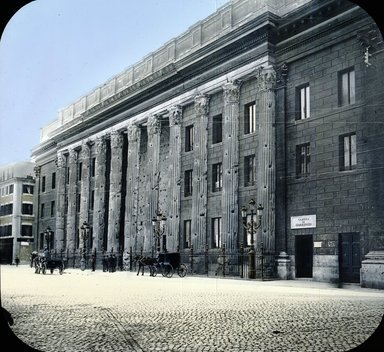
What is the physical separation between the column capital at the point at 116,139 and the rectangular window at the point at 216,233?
16.1m

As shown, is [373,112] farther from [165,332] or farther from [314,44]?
[165,332]

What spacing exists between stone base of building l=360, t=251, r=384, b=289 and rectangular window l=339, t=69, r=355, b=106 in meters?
6.96

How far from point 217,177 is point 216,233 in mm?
3511

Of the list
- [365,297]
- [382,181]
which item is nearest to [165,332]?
[365,297]

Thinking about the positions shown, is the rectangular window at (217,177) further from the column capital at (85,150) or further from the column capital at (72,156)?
the column capital at (72,156)

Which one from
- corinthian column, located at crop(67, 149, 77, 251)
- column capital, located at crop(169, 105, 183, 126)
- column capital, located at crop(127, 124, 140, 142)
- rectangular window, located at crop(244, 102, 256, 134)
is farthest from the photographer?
corinthian column, located at crop(67, 149, 77, 251)

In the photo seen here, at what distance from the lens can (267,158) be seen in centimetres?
2617

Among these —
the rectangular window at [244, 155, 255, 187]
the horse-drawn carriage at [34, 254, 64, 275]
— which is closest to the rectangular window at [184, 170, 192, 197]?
the rectangular window at [244, 155, 255, 187]

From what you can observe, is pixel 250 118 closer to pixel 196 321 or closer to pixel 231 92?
pixel 231 92

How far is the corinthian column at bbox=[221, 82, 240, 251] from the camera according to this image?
26.9 m

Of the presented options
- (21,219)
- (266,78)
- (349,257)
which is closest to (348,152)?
(349,257)

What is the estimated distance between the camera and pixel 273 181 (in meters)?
26.0

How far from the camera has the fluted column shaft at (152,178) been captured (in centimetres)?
3559

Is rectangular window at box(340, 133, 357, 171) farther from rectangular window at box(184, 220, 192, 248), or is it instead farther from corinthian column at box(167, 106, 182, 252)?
corinthian column at box(167, 106, 182, 252)
